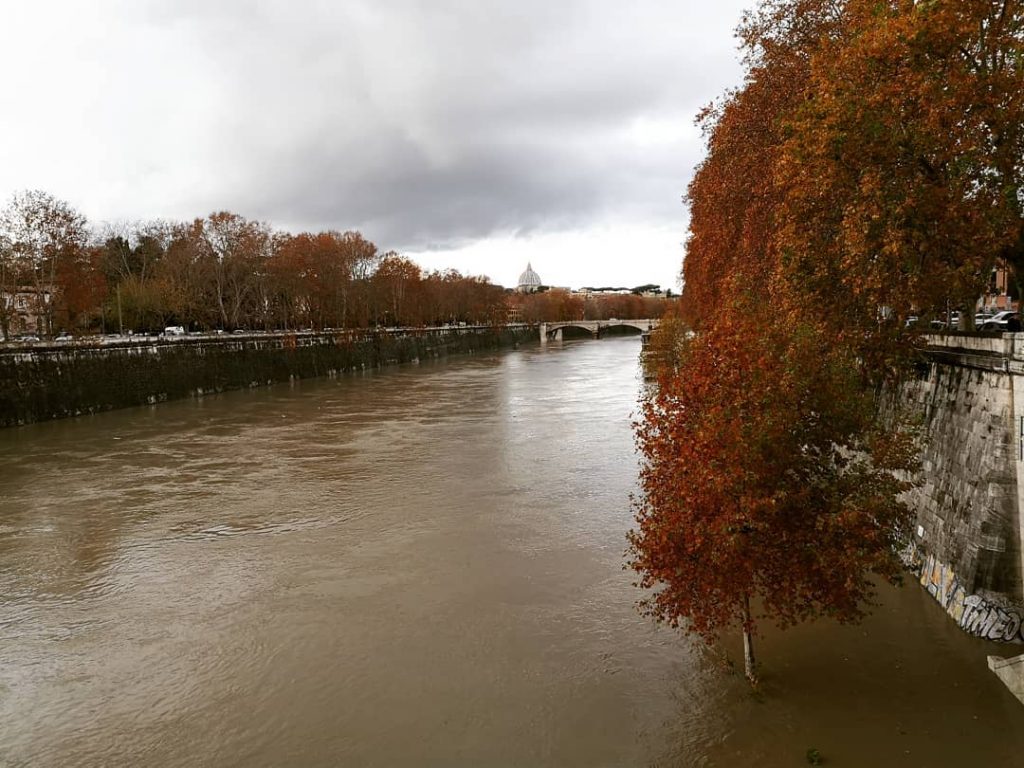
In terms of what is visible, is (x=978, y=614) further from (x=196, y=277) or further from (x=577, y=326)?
(x=577, y=326)

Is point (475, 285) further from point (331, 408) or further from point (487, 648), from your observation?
point (487, 648)

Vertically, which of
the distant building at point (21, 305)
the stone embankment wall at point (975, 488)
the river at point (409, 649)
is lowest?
the river at point (409, 649)

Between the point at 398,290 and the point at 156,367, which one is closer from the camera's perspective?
the point at 156,367

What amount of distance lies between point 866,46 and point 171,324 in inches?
2362

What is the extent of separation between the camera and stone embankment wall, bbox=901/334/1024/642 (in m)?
9.09

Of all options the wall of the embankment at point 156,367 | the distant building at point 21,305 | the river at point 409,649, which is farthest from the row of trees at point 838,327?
the distant building at point 21,305

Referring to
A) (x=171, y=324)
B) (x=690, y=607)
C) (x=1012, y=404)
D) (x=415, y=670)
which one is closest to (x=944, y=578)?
(x=1012, y=404)

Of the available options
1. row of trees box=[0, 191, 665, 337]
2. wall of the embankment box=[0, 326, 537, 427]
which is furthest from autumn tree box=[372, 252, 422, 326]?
wall of the embankment box=[0, 326, 537, 427]

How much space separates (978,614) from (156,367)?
39.7 metres

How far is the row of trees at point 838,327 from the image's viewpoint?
7793mm

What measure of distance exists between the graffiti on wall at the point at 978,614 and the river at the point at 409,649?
8.5 inches

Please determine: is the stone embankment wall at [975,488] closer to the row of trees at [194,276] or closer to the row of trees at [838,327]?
the row of trees at [838,327]

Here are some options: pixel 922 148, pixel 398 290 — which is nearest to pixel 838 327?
pixel 922 148

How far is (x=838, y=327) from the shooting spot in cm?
1190
